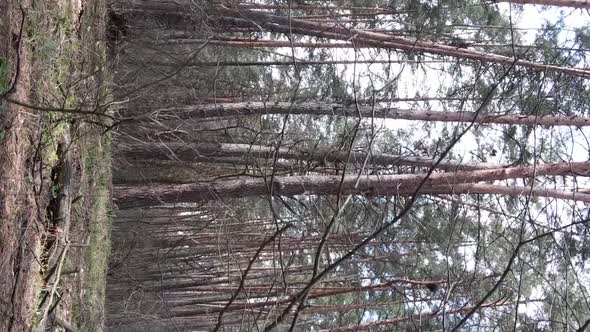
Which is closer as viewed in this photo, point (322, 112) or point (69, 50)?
point (69, 50)

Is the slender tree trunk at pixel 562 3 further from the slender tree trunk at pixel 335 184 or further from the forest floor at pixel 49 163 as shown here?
the forest floor at pixel 49 163

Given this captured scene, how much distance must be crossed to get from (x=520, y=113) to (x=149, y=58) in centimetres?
562

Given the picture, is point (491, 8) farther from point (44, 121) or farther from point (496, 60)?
point (44, 121)

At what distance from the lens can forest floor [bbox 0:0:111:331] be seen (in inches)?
165

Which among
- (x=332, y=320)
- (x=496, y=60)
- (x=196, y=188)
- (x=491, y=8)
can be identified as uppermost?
(x=491, y=8)

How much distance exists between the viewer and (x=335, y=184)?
6.92m

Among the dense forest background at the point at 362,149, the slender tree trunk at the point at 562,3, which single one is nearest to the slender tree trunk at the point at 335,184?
the dense forest background at the point at 362,149

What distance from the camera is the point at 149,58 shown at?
8.97 m

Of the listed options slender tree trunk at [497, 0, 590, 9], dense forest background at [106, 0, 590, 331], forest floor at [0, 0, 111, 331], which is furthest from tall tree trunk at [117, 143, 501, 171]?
slender tree trunk at [497, 0, 590, 9]

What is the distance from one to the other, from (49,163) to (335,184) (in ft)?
10.8

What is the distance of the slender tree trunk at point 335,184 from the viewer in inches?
273

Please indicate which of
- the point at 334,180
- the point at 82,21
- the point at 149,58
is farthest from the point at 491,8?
the point at 82,21

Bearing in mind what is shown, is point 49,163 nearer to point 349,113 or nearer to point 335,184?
point 335,184

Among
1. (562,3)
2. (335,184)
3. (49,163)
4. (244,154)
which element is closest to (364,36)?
(244,154)
